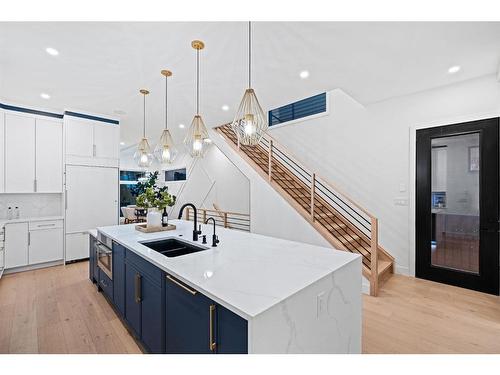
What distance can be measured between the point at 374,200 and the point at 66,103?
17.7 feet

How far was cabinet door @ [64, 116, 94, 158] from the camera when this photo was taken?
4324 mm

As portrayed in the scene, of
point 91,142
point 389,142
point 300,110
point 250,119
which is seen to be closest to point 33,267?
point 91,142

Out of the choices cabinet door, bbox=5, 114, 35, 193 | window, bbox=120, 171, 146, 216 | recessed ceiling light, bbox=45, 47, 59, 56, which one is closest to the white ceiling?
recessed ceiling light, bbox=45, 47, 59, 56

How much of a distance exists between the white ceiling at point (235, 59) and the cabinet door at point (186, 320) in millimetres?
2211

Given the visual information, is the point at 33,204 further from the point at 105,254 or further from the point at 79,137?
the point at 105,254

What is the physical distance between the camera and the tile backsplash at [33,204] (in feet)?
13.6

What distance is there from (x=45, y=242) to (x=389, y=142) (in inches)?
235

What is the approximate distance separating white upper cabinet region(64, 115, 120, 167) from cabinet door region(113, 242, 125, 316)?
2800 mm

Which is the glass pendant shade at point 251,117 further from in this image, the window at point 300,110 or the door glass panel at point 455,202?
the window at point 300,110

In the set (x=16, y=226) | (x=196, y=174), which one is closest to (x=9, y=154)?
(x=16, y=226)

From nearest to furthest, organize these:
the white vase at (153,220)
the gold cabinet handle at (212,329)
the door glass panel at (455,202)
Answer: the gold cabinet handle at (212,329) < the white vase at (153,220) < the door glass panel at (455,202)

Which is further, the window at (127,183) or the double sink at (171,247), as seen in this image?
the window at (127,183)

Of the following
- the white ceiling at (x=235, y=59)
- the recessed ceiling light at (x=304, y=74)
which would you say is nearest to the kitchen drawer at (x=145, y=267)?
the white ceiling at (x=235, y=59)
